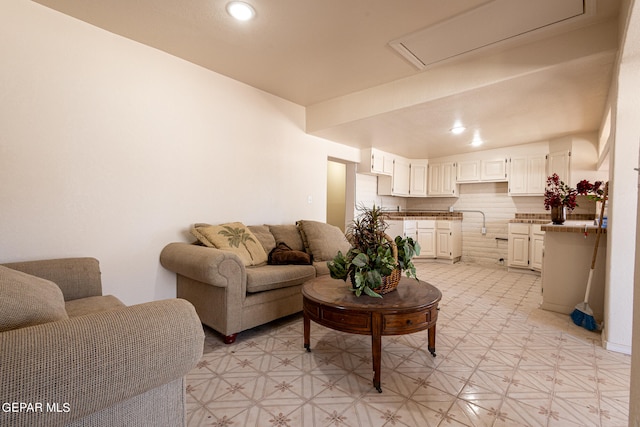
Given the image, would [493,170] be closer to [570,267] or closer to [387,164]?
[387,164]

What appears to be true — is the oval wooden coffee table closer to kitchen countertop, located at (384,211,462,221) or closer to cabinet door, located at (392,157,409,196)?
kitchen countertop, located at (384,211,462,221)

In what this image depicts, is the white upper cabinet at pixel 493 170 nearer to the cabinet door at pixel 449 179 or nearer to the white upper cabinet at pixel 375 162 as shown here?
the cabinet door at pixel 449 179

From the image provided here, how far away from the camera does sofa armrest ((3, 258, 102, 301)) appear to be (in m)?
1.84

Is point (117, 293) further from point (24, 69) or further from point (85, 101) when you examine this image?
point (24, 69)

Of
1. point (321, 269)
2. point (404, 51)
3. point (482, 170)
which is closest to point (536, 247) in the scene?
point (482, 170)

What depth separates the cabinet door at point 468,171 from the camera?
5.54 m

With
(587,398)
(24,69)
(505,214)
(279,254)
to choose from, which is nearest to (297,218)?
(279,254)

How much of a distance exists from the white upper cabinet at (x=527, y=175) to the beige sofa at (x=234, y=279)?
3972mm

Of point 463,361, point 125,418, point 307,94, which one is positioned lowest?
point 463,361

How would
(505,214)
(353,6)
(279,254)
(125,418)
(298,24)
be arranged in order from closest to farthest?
(125,418) → (353,6) → (298,24) → (279,254) → (505,214)

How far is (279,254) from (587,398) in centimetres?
239

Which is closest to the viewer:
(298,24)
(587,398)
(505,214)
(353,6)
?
(587,398)

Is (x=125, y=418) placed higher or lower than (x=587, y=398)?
higher

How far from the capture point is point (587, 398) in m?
1.64
